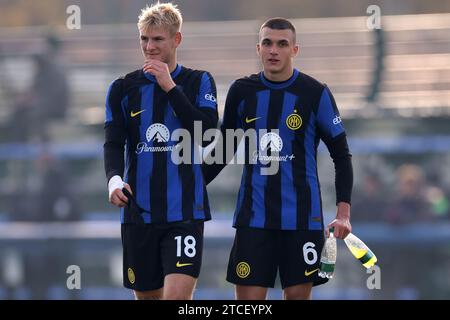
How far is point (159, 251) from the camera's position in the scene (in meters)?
6.15

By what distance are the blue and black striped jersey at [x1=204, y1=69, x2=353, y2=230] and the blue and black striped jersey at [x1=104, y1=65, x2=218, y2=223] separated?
0.67 feet

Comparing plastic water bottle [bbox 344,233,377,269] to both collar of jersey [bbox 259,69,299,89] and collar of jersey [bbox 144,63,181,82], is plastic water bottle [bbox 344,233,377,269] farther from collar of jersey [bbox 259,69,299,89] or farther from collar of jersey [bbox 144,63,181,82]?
collar of jersey [bbox 144,63,181,82]

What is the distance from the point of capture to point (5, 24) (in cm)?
1650

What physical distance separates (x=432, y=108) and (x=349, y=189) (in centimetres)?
901

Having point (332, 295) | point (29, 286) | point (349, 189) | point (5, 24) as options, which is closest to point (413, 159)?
point (332, 295)

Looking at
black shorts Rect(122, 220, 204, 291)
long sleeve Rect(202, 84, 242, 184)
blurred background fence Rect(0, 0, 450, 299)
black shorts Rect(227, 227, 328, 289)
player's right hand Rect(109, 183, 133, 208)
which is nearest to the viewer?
player's right hand Rect(109, 183, 133, 208)

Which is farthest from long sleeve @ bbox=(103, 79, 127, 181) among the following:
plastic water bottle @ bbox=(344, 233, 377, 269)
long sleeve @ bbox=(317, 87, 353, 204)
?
plastic water bottle @ bbox=(344, 233, 377, 269)

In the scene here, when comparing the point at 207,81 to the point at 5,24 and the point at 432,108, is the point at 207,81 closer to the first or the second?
the point at 432,108

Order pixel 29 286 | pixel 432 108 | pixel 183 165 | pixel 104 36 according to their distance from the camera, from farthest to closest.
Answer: pixel 104 36 < pixel 432 108 < pixel 29 286 < pixel 183 165

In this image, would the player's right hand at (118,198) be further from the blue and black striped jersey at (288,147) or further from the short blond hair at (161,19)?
the short blond hair at (161,19)

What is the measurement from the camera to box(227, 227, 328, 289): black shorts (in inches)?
241

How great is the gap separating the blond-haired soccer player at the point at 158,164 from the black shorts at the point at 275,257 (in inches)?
9.0

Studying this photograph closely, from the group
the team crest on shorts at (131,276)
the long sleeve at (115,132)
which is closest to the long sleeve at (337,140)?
the long sleeve at (115,132)

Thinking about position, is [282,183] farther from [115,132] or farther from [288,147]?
[115,132]
